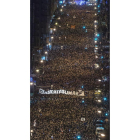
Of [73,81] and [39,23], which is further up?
[39,23]

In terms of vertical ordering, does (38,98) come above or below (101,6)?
below

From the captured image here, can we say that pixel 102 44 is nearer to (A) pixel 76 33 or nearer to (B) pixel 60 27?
(A) pixel 76 33

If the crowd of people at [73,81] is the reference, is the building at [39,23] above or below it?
above

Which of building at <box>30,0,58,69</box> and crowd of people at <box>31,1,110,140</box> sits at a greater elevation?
building at <box>30,0,58,69</box>
